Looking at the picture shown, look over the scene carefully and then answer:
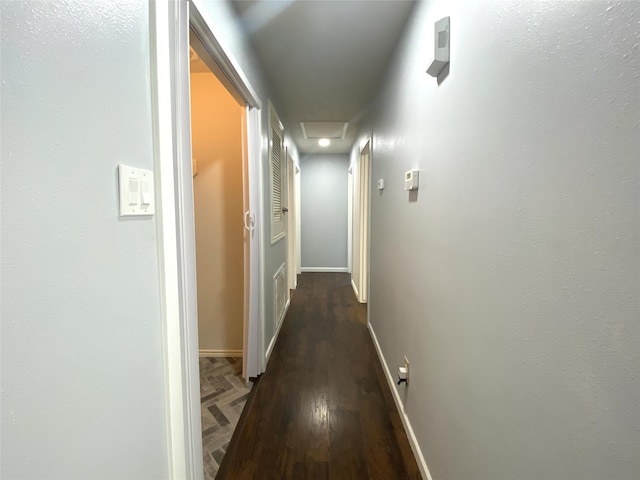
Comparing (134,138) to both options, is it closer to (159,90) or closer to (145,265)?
(159,90)

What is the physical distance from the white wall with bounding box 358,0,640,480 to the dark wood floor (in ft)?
1.15

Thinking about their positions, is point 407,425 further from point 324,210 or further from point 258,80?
point 324,210

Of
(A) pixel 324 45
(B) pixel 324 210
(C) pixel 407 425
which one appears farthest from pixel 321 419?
(B) pixel 324 210

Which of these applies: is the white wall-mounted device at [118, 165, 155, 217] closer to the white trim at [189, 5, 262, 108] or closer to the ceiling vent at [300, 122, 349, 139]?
the white trim at [189, 5, 262, 108]

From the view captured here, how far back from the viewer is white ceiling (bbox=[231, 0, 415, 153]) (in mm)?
1457

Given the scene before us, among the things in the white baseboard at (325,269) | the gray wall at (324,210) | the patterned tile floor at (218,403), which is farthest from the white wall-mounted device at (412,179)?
the white baseboard at (325,269)

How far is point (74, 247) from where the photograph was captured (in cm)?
53

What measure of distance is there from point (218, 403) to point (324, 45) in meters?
2.50

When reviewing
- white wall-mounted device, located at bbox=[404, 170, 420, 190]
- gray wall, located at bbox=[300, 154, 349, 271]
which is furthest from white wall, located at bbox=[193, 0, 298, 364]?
gray wall, located at bbox=[300, 154, 349, 271]

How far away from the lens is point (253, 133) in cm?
186

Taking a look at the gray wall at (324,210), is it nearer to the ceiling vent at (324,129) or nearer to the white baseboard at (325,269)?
the white baseboard at (325,269)

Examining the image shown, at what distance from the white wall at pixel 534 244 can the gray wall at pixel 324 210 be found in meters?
Result: 3.98

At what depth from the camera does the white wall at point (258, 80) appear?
1190 millimetres

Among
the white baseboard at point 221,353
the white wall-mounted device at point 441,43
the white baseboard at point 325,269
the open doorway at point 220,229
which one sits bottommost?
the white baseboard at point 221,353
